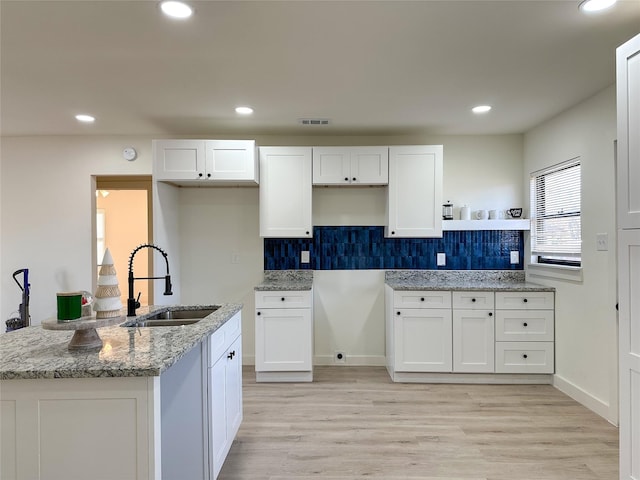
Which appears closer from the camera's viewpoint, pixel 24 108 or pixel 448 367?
pixel 24 108

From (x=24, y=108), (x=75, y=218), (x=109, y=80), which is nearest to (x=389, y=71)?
(x=109, y=80)

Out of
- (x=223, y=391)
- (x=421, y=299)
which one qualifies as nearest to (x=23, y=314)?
(x=223, y=391)

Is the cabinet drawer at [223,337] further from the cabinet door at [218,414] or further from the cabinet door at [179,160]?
the cabinet door at [179,160]

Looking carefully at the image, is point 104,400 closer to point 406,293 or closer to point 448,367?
point 406,293

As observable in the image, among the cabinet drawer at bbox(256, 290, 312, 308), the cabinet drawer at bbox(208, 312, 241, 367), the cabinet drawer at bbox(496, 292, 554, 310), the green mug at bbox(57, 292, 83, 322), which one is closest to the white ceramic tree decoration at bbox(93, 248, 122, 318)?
the green mug at bbox(57, 292, 83, 322)

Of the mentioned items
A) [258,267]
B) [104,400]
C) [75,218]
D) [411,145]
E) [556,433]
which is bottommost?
[556,433]

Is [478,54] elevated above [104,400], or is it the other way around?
[478,54]

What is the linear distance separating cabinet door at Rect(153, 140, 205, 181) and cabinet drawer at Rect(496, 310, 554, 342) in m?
3.16

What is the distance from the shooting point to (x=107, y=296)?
5.13 feet

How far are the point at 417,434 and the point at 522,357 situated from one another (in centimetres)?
151

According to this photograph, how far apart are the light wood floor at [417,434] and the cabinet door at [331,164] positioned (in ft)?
6.62

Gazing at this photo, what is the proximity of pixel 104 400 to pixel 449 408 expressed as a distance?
259cm

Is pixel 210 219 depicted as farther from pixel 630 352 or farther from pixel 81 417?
pixel 630 352

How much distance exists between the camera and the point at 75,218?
3.95 metres
